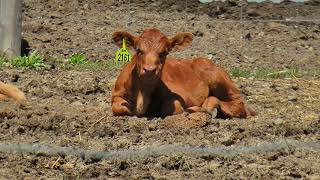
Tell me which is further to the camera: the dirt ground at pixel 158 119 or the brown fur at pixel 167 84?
the brown fur at pixel 167 84

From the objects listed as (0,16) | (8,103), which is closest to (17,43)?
(0,16)

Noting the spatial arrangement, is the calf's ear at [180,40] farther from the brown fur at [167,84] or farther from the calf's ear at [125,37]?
the calf's ear at [125,37]

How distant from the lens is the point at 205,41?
14086 mm

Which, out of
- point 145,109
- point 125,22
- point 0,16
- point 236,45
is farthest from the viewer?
point 125,22

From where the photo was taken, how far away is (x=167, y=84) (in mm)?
7410

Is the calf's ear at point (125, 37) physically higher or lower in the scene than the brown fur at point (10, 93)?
higher

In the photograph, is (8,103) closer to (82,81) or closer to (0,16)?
(82,81)

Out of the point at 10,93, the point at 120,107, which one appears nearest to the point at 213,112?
the point at 120,107

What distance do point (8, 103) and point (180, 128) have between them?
1.81 meters

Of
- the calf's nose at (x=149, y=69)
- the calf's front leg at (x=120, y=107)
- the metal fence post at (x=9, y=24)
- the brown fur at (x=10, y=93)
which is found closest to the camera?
the calf's nose at (x=149, y=69)

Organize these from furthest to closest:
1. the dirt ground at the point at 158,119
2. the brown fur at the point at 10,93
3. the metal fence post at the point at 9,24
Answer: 1. the metal fence post at the point at 9,24
2. the brown fur at the point at 10,93
3. the dirt ground at the point at 158,119

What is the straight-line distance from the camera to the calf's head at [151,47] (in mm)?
6805

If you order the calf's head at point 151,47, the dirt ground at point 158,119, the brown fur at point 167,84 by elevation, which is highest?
the calf's head at point 151,47

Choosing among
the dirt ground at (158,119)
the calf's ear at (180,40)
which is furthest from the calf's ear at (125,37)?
the dirt ground at (158,119)
